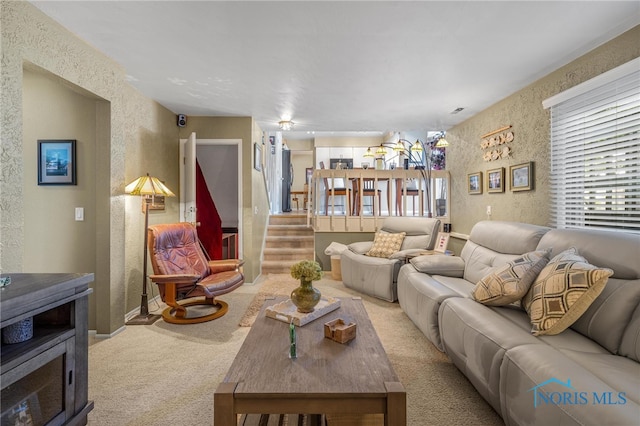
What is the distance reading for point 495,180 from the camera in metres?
3.85

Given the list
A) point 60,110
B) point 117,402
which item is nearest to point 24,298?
point 117,402

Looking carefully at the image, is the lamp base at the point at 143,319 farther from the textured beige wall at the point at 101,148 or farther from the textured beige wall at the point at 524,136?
the textured beige wall at the point at 524,136

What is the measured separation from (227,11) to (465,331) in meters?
2.63

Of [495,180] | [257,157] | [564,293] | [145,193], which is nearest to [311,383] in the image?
[564,293]

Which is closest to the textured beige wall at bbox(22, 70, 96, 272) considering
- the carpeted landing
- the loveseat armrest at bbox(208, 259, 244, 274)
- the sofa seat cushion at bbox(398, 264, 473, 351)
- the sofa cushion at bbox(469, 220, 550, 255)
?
the carpeted landing

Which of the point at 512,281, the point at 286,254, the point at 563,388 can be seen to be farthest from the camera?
the point at 286,254

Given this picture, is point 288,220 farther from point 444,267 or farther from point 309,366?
point 309,366

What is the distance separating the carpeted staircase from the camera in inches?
204

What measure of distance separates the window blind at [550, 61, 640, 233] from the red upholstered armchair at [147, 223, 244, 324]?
340 cm

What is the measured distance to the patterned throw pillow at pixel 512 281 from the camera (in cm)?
194

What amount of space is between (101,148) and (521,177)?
4.33m

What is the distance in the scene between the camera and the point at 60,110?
2.79 m

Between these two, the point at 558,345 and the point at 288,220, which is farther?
the point at 288,220

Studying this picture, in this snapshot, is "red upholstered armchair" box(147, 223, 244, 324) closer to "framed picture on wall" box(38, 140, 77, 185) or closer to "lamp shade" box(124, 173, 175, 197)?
"lamp shade" box(124, 173, 175, 197)
